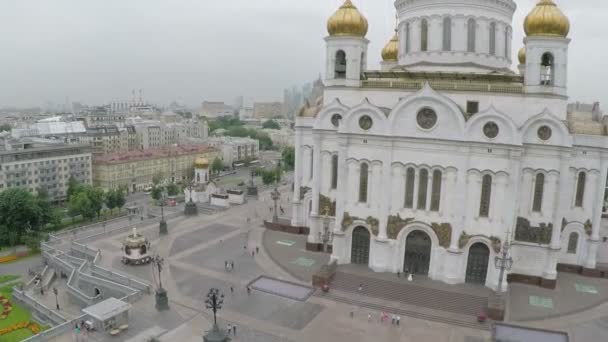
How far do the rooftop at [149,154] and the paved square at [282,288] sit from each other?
4530 centimetres

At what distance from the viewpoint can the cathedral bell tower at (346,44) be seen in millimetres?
33188

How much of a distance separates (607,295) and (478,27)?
67.0ft

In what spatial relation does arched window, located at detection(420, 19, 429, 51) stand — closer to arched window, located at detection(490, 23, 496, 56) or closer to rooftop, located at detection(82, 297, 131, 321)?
arched window, located at detection(490, 23, 496, 56)

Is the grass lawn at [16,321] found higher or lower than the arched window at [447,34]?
lower

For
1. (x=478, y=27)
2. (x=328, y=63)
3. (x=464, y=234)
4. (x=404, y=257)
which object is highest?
(x=478, y=27)

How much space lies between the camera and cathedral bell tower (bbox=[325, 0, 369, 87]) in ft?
109

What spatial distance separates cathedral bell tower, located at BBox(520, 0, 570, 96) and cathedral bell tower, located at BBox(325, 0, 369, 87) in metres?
11.4

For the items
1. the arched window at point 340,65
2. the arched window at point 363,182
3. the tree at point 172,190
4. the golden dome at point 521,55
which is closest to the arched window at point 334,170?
the arched window at point 363,182

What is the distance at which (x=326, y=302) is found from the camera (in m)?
27.3

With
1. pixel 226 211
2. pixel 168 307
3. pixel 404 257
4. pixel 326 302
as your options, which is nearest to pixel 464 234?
pixel 404 257

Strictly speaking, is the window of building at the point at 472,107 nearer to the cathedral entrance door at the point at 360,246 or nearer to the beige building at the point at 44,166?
the cathedral entrance door at the point at 360,246

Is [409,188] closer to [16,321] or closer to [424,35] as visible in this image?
[424,35]

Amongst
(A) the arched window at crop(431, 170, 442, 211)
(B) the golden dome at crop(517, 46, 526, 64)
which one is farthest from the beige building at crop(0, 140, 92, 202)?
(B) the golden dome at crop(517, 46, 526, 64)

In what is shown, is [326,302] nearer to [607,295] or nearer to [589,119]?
[607,295]
